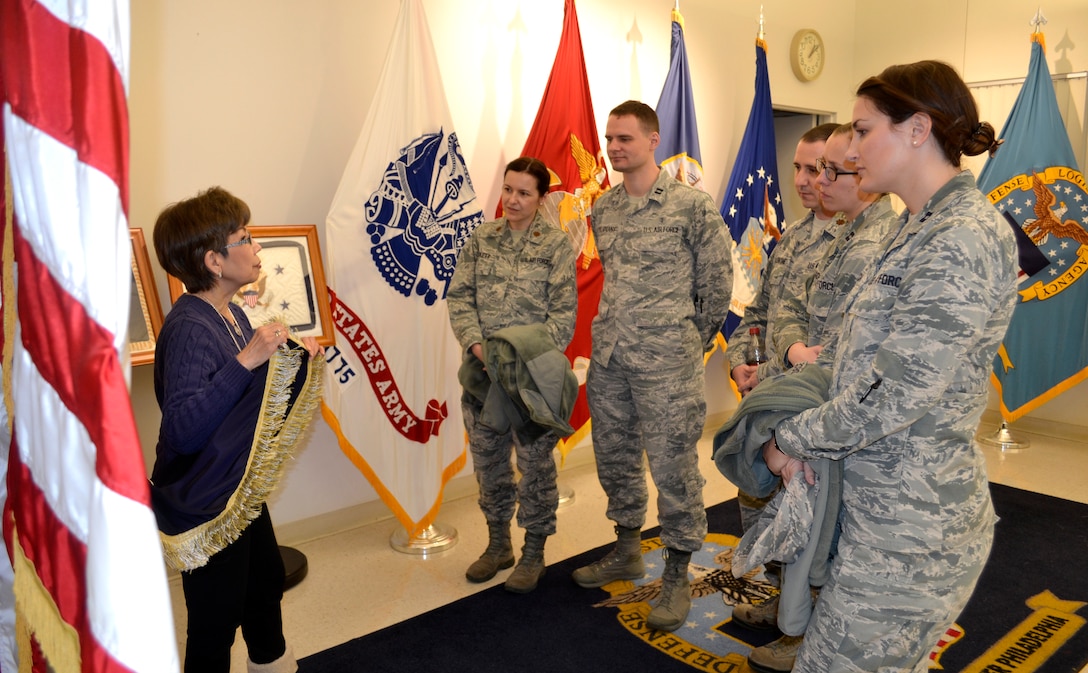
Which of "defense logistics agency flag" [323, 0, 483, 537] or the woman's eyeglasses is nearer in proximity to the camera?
the woman's eyeglasses

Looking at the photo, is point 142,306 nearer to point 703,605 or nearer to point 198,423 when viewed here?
point 198,423

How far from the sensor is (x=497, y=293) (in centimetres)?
307

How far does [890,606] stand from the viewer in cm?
136

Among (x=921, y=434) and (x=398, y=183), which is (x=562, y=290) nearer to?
(x=398, y=183)

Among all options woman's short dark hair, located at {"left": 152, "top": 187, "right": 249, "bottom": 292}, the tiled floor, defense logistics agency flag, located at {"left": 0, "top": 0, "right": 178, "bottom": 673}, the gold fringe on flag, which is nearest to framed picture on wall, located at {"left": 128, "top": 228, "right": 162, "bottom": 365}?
the tiled floor

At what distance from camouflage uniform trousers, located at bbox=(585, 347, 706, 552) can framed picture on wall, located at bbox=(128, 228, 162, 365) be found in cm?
163

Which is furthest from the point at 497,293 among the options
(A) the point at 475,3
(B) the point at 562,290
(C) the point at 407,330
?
(A) the point at 475,3

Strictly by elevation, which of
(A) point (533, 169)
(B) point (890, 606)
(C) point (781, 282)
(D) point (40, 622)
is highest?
(A) point (533, 169)

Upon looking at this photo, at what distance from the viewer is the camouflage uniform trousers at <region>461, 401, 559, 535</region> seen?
308cm

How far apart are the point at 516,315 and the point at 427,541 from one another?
118 cm

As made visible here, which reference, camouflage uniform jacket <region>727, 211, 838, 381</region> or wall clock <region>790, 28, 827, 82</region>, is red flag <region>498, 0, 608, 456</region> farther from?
wall clock <region>790, 28, 827, 82</region>

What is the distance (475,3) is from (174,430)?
2.99 meters

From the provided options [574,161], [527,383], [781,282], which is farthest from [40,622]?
[574,161]

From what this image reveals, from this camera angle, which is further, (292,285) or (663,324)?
(292,285)
